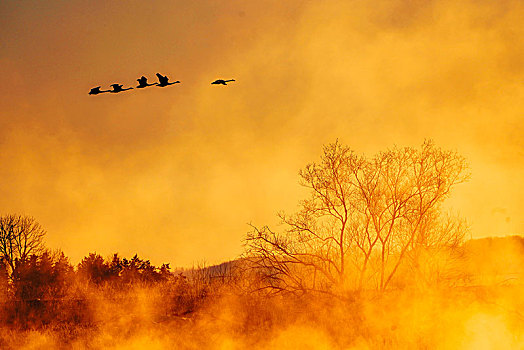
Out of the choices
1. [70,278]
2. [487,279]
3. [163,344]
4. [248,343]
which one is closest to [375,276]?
[487,279]

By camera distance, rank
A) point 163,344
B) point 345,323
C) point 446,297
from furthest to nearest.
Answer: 1. point 446,297
2. point 345,323
3. point 163,344

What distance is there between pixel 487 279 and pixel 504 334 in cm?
677

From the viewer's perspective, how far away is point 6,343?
21547mm

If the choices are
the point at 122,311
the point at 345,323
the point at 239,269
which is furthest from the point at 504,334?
the point at 122,311

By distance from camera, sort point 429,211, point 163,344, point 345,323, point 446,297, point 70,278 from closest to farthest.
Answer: point 163,344 < point 345,323 < point 446,297 < point 429,211 < point 70,278

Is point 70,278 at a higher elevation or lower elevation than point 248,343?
higher

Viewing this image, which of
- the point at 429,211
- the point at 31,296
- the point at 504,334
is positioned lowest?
the point at 504,334

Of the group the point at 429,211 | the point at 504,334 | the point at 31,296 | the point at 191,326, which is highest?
the point at 429,211

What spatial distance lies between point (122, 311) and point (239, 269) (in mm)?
5669

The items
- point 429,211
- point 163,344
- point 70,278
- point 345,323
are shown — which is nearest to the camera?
point 163,344

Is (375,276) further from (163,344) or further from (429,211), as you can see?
(163,344)

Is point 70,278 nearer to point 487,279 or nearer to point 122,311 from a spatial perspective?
point 122,311

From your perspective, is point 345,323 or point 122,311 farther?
point 122,311

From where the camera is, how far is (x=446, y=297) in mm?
24688
